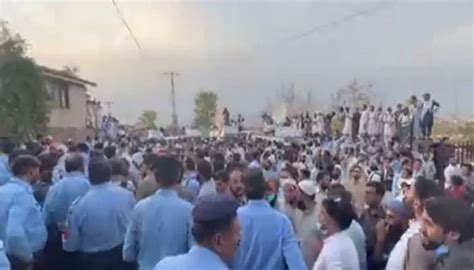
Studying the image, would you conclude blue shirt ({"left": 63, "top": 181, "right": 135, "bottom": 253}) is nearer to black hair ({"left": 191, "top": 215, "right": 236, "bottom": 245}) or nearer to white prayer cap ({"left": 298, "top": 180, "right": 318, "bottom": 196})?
white prayer cap ({"left": 298, "top": 180, "right": 318, "bottom": 196})

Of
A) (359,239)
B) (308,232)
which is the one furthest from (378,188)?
(359,239)

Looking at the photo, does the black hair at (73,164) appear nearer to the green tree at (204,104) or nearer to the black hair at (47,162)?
the black hair at (47,162)

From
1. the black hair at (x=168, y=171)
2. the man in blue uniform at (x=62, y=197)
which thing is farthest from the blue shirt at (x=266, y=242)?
the man in blue uniform at (x=62, y=197)

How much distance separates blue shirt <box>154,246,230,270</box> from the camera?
13.1 ft

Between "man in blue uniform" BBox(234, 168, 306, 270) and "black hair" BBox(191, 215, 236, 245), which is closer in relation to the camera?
"black hair" BBox(191, 215, 236, 245)

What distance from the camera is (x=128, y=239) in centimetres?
730

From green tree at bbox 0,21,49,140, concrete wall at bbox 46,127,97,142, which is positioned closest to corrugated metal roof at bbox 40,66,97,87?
concrete wall at bbox 46,127,97,142

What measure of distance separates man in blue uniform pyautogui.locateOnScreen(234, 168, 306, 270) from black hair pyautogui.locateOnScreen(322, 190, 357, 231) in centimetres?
34

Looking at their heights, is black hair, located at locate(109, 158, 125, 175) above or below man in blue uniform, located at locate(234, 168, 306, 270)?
above

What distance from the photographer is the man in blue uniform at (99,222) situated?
8445 mm

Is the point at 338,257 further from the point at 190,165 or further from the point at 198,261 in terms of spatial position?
the point at 190,165

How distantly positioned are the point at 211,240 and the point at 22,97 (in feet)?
118

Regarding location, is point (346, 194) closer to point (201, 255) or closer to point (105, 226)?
point (105, 226)

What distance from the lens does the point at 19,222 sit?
8219 mm
